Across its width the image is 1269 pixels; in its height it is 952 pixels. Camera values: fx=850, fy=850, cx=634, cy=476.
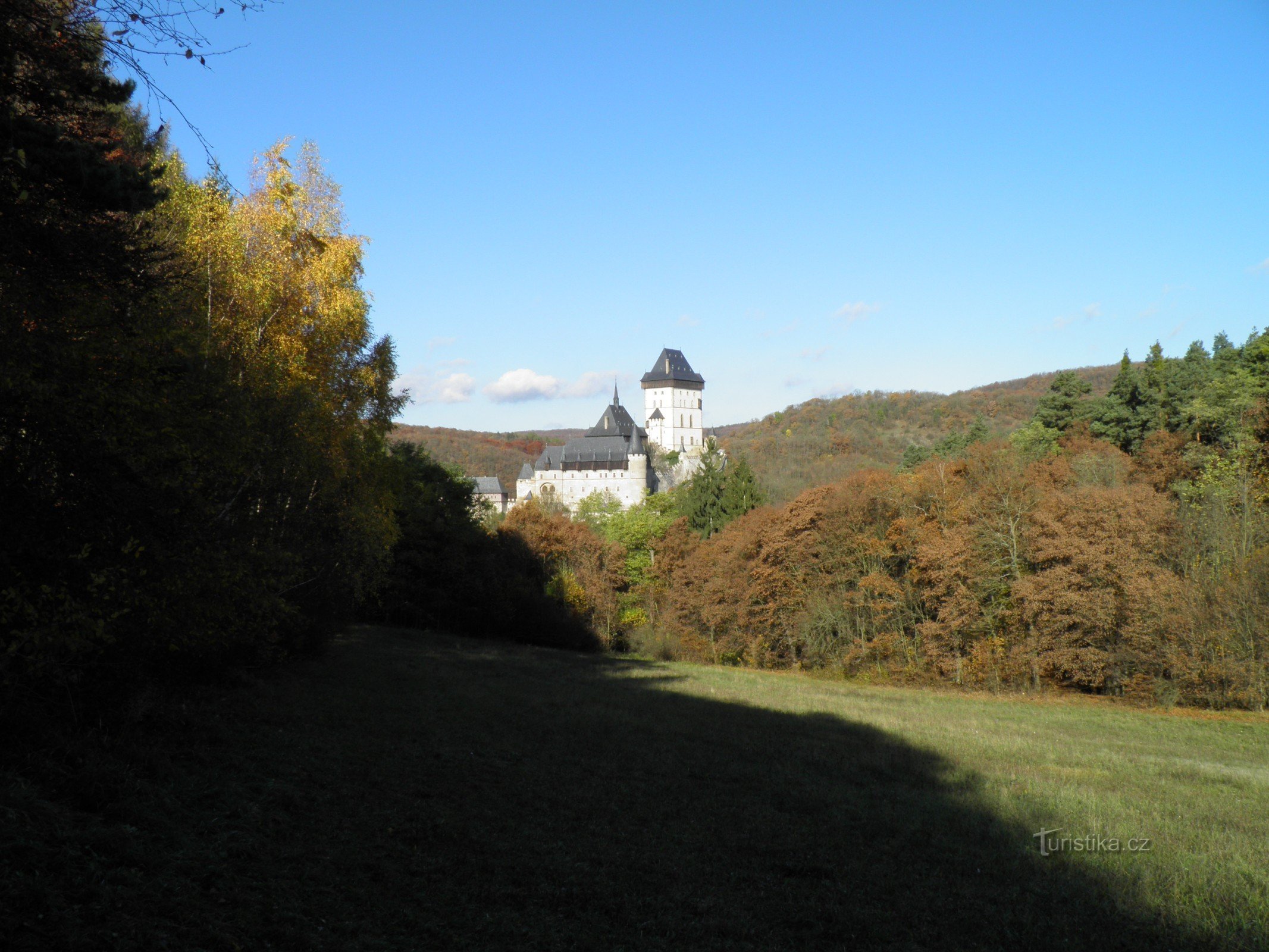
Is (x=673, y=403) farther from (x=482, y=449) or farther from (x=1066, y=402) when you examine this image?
(x=1066, y=402)

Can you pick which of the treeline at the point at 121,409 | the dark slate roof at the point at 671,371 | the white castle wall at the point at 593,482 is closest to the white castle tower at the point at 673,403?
the dark slate roof at the point at 671,371

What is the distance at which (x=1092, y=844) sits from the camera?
30.8 ft

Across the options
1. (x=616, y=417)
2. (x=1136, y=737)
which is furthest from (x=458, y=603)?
(x=616, y=417)

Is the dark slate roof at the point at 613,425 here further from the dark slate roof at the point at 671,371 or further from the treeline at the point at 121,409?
the treeline at the point at 121,409

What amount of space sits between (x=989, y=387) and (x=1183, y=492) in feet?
300

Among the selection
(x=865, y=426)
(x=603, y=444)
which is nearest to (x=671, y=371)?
(x=603, y=444)

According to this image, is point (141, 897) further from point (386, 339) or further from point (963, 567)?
point (963, 567)

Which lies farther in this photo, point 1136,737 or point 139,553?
point 1136,737

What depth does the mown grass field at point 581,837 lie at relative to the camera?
20.0 ft

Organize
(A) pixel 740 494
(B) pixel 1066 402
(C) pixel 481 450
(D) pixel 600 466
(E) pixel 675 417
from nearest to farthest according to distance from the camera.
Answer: (A) pixel 740 494 < (B) pixel 1066 402 < (D) pixel 600 466 < (E) pixel 675 417 < (C) pixel 481 450

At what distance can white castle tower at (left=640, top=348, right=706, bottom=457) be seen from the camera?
475 feet

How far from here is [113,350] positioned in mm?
8422

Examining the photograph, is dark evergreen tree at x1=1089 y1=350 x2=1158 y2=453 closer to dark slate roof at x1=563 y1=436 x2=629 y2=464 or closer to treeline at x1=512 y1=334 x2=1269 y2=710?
treeline at x1=512 y1=334 x2=1269 y2=710

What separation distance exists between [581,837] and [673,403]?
139m
